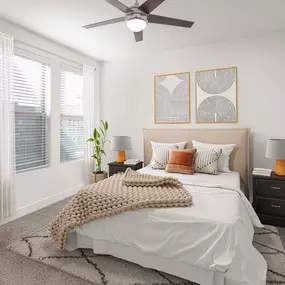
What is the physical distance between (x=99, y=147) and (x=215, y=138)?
217 centimetres

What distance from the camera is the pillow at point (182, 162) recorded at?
3.19 meters

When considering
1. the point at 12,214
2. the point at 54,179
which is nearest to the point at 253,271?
the point at 12,214

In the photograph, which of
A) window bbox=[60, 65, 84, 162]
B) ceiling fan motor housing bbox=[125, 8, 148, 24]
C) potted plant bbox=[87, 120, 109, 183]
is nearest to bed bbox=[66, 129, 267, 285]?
ceiling fan motor housing bbox=[125, 8, 148, 24]

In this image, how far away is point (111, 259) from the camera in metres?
2.18

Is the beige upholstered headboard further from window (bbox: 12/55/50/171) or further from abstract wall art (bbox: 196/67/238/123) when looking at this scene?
window (bbox: 12/55/50/171)

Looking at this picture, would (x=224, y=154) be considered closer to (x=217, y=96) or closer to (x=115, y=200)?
(x=217, y=96)

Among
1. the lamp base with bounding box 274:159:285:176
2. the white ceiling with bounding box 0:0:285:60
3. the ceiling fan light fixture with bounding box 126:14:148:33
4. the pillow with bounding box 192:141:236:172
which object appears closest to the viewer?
the ceiling fan light fixture with bounding box 126:14:148:33

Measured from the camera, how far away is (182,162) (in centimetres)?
322

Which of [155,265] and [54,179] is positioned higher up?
[54,179]

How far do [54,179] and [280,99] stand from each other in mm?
3824

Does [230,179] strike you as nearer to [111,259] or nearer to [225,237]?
[225,237]

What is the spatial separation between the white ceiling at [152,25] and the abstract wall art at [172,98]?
0.54 m

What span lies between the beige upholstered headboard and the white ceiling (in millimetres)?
1469

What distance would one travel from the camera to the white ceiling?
2564mm
